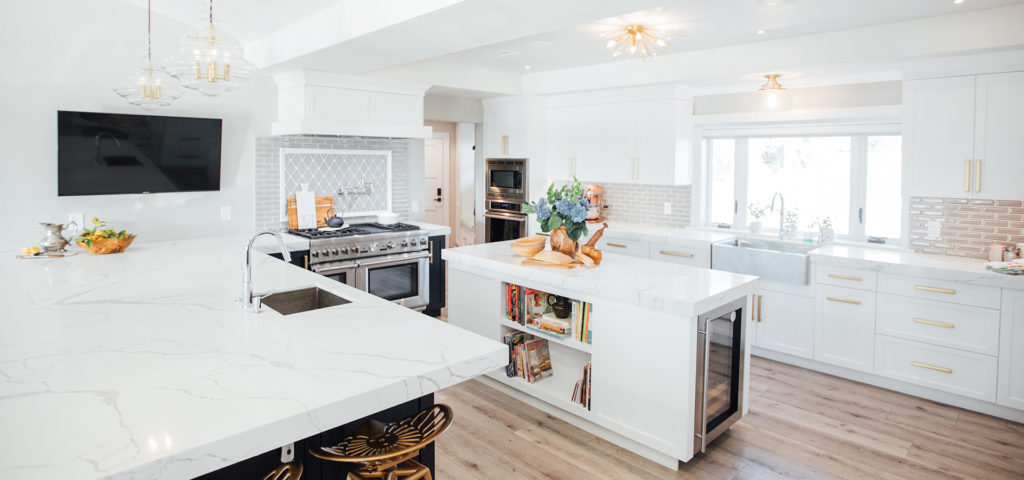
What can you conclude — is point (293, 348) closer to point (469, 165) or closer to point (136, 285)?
point (136, 285)

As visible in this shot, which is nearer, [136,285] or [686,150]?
[136,285]

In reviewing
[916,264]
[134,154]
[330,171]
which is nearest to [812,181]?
[916,264]

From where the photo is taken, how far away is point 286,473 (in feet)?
5.45

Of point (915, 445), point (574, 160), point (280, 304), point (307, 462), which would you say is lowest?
point (915, 445)

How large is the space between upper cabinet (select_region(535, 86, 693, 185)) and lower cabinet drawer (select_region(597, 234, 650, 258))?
23.5 inches

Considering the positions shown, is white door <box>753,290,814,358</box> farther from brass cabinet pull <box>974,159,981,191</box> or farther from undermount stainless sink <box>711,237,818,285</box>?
brass cabinet pull <box>974,159,981,191</box>

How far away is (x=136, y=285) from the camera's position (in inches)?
115

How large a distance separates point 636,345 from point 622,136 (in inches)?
124

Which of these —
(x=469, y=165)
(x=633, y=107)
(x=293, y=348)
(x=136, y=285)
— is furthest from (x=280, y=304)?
(x=469, y=165)

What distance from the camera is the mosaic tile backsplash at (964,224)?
13.0 ft

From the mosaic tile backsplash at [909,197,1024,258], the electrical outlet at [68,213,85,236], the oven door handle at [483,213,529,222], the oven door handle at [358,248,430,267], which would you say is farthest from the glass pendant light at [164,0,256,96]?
the mosaic tile backsplash at [909,197,1024,258]

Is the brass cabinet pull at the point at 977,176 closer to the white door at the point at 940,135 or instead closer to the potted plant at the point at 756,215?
the white door at the point at 940,135

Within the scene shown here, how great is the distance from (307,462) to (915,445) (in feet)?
10.3

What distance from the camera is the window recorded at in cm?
468
